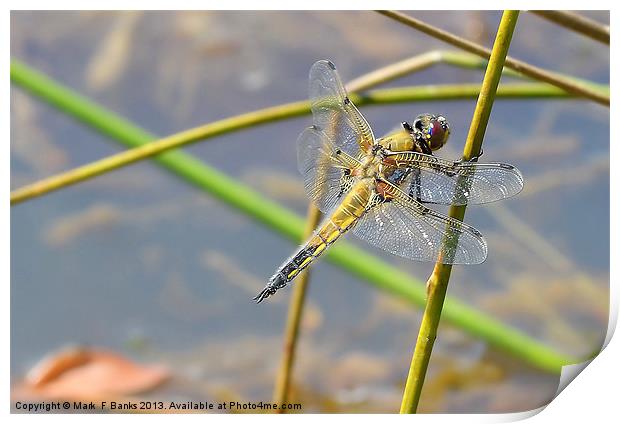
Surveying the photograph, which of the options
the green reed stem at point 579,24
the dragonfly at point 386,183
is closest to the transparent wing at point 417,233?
the dragonfly at point 386,183

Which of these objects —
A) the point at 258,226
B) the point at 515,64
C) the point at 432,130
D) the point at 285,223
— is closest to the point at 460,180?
the point at 432,130

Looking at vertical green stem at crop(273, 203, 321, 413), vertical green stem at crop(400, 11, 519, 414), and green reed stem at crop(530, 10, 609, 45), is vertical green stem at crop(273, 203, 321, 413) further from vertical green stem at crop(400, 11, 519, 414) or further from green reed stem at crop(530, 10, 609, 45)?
green reed stem at crop(530, 10, 609, 45)

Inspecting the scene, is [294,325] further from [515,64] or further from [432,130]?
[515,64]

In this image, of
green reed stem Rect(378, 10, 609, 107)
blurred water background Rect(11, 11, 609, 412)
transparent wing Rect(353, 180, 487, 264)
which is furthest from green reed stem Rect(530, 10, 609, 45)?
transparent wing Rect(353, 180, 487, 264)

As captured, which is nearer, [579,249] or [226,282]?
[579,249]
